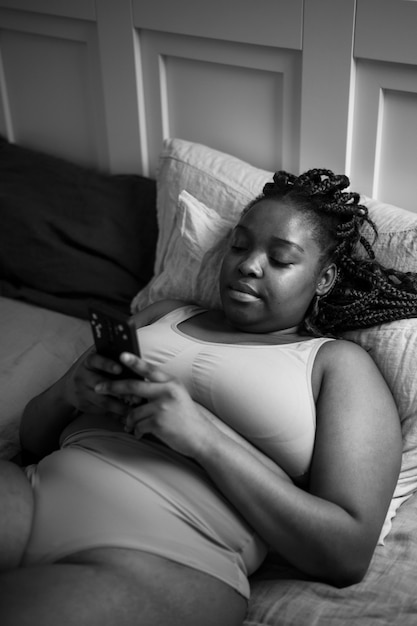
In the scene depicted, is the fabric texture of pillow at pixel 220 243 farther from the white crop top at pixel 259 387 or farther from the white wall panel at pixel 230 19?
the white wall panel at pixel 230 19

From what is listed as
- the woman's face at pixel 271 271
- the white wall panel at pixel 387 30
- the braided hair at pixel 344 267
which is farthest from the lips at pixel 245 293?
the white wall panel at pixel 387 30

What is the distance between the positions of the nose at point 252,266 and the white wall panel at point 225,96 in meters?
0.51

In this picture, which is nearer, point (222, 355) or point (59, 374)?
point (222, 355)

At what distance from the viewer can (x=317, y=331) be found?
1396 millimetres

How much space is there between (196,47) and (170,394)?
102 centimetres

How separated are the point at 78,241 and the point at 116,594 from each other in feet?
3.35

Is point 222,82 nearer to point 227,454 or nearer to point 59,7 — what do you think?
point 59,7

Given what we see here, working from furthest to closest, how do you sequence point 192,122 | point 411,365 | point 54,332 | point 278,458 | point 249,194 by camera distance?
point 192,122, point 54,332, point 249,194, point 411,365, point 278,458

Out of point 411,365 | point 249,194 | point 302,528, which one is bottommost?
point 302,528

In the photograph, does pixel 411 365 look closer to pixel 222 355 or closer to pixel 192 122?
pixel 222 355

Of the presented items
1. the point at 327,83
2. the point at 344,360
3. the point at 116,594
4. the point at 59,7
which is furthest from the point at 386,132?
the point at 116,594

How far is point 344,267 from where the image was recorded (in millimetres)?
1435

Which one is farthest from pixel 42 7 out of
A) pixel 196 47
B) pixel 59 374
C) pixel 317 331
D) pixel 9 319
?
pixel 317 331

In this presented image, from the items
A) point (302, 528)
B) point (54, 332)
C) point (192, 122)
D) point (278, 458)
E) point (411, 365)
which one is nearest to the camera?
point (302, 528)
